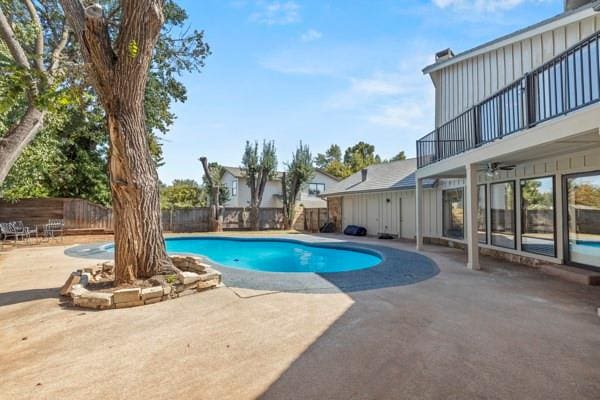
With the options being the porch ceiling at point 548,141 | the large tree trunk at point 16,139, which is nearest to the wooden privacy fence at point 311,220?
the porch ceiling at point 548,141

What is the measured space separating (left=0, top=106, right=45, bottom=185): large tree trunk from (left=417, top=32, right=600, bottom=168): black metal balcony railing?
9962 millimetres

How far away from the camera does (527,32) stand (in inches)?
327

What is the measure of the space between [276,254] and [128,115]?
8689 mm

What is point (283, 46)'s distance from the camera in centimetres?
1110

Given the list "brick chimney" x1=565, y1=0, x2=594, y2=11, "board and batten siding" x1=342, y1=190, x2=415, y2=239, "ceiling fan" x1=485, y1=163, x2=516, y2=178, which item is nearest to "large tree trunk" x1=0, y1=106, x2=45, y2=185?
"ceiling fan" x1=485, y1=163, x2=516, y2=178

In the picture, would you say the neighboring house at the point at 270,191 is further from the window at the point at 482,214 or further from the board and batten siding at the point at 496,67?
the window at the point at 482,214

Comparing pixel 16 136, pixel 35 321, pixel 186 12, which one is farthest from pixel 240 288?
pixel 186 12

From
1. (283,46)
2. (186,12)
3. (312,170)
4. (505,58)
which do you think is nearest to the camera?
(505,58)

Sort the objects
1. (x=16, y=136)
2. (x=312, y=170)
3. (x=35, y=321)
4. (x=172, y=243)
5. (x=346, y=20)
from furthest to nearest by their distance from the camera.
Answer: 1. (x=312, y=170)
2. (x=172, y=243)
3. (x=346, y=20)
4. (x=16, y=136)
5. (x=35, y=321)

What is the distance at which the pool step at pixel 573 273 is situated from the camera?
19.9 ft

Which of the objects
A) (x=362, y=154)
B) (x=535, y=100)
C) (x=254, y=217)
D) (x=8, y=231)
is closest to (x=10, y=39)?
(x=8, y=231)

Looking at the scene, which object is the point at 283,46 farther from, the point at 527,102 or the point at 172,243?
the point at 172,243

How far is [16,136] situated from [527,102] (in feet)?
34.6

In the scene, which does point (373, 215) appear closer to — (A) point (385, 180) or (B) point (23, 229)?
(A) point (385, 180)
